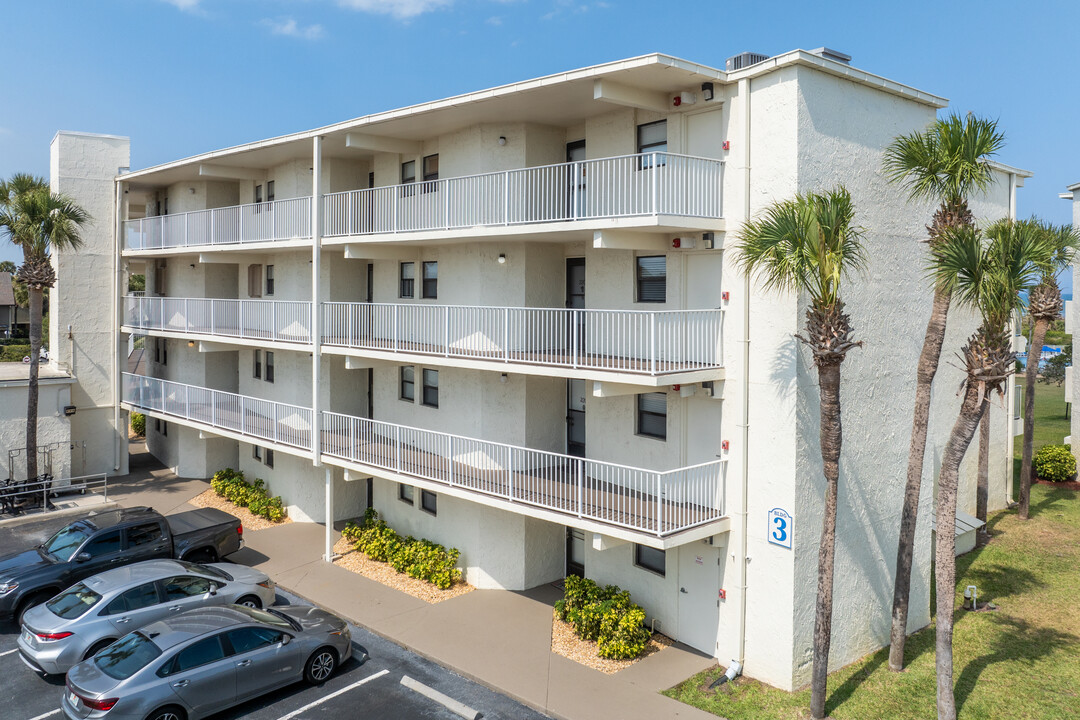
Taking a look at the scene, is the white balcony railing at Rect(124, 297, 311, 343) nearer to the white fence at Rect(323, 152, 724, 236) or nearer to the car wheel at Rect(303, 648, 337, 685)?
the white fence at Rect(323, 152, 724, 236)

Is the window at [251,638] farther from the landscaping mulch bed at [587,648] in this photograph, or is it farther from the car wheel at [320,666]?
the landscaping mulch bed at [587,648]

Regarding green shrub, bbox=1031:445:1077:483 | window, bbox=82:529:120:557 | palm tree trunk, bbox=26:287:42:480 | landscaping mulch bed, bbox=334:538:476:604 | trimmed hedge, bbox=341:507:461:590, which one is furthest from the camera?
green shrub, bbox=1031:445:1077:483

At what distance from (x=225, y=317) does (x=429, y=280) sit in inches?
369

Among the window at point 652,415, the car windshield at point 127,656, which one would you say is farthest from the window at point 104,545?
the window at point 652,415

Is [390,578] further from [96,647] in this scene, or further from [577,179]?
[577,179]

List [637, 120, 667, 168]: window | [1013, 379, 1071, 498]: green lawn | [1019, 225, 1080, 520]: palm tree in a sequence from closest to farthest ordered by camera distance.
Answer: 1. [637, 120, 667, 168]: window
2. [1019, 225, 1080, 520]: palm tree
3. [1013, 379, 1071, 498]: green lawn

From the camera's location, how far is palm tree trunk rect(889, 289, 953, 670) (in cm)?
1152

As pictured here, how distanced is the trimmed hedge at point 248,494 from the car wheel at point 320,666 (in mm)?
10155

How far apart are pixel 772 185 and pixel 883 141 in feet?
9.56

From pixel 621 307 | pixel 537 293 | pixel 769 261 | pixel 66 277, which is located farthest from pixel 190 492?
pixel 769 261

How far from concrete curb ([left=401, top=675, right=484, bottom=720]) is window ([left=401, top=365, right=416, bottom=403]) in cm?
759

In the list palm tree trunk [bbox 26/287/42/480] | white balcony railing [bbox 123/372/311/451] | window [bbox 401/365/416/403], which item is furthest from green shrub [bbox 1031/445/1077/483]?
palm tree trunk [bbox 26/287/42/480]

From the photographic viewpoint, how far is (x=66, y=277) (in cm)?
2534

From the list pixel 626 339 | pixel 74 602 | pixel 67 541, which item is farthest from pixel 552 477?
pixel 67 541
